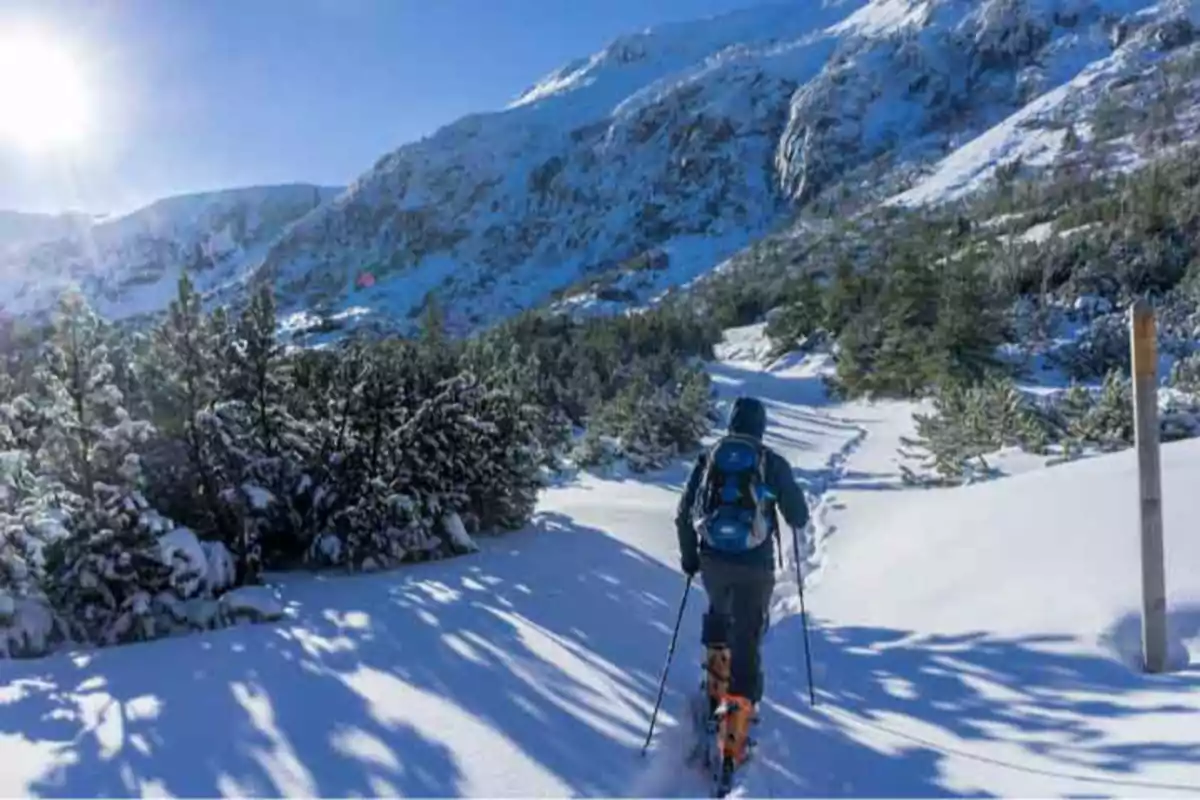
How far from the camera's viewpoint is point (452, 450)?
11.1 m

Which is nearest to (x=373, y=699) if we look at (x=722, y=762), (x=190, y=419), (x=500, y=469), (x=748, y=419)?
(x=722, y=762)

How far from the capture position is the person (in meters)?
4.34

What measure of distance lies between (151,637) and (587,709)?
14.4ft

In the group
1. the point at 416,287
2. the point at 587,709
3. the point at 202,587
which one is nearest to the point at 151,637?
the point at 202,587

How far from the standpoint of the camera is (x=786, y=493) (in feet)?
14.8

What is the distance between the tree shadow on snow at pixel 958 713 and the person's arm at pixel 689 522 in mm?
1047

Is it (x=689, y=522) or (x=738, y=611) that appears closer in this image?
(x=738, y=611)

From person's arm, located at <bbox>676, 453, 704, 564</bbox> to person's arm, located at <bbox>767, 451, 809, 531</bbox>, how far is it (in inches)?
15.7

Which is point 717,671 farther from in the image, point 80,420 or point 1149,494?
point 80,420

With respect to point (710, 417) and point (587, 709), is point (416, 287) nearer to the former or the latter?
point (710, 417)

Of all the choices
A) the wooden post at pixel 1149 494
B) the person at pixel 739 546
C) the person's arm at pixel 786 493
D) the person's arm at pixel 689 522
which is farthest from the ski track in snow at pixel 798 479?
the wooden post at pixel 1149 494

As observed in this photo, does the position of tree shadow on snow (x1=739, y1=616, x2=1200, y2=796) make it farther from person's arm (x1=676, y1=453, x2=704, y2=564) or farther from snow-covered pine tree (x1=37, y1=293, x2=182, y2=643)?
snow-covered pine tree (x1=37, y1=293, x2=182, y2=643)

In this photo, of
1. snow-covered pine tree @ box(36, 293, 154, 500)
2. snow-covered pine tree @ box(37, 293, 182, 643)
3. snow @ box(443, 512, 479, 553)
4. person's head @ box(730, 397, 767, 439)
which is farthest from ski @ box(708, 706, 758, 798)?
snow @ box(443, 512, 479, 553)

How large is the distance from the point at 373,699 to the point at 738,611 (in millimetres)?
2319
